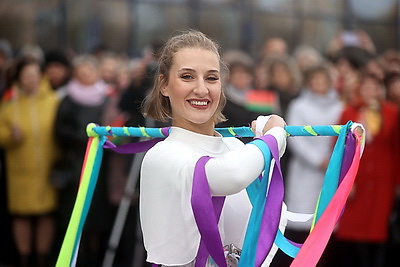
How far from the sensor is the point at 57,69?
26.0ft

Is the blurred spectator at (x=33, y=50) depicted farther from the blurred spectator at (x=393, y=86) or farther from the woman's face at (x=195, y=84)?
the woman's face at (x=195, y=84)

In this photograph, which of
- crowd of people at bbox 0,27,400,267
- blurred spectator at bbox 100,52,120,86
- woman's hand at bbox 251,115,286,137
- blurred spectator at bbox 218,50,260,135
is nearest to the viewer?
woman's hand at bbox 251,115,286,137

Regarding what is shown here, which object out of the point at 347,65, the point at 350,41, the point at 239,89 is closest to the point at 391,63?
the point at 347,65

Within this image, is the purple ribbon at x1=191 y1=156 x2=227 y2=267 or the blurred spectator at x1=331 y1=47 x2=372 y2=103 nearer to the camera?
the purple ribbon at x1=191 y1=156 x2=227 y2=267

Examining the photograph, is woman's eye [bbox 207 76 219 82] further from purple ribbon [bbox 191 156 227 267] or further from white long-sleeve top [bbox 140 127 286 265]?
purple ribbon [bbox 191 156 227 267]

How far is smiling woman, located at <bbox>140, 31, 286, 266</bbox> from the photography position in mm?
2922

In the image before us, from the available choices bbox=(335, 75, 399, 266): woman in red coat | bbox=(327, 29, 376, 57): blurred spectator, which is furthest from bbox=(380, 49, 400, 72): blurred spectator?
bbox=(335, 75, 399, 266): woman in red coat

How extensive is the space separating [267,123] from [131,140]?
3488mm

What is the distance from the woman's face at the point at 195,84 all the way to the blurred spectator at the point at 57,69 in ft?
15.8

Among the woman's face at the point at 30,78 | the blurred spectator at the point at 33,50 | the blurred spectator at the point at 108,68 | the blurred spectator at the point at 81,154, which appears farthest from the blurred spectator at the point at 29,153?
the blurred spectator at the point at 108,68

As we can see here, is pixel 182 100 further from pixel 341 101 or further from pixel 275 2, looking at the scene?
pixel 275 2

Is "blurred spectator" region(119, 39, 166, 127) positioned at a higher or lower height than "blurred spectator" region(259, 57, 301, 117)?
lower

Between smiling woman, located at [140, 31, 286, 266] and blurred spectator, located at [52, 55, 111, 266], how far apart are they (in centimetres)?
392

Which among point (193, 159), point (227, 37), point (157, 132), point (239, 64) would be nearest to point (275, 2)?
point (227, 37)
